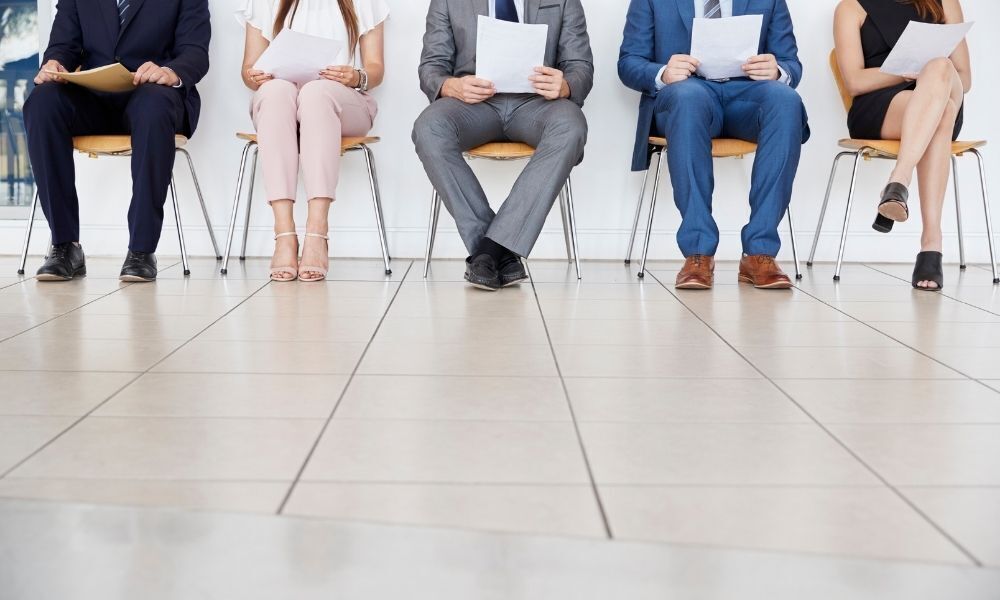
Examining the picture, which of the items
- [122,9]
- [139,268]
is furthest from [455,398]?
[122,9]

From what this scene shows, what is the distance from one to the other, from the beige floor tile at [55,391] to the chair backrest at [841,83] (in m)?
2.45

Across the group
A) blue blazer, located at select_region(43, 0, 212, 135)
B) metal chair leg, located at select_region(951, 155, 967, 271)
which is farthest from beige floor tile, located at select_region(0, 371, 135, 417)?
metal chair leg, located at select_region(951, 155, 967, 271)

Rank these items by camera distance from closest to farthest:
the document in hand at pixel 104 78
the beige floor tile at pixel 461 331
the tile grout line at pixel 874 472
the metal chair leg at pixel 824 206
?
the tile grout line at pixel 874 472 < the beige floor tile at pixel 461 331 < the document in hand at pixel 104 78 < the metal chair leg at pixel 824 206

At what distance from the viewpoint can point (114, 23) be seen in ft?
10.2

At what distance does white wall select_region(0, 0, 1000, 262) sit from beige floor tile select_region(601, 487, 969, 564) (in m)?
2.48

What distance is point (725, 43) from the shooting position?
9.54 feet

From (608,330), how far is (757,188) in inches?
36.8

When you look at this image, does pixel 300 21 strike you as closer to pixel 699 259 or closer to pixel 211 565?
pixel 699 259

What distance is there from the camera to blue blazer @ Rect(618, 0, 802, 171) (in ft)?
10.2

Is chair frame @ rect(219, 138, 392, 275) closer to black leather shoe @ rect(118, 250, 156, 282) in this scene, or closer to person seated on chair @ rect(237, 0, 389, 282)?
person seated on chair @ rect(237, 0, 389, 282)

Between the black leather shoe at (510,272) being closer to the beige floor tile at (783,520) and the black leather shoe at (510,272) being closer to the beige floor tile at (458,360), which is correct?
the beige floor tile at (458,360)

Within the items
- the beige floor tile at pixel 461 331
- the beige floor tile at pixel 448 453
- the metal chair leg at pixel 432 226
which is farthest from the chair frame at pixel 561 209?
the beige floor tile at pixel 448 453

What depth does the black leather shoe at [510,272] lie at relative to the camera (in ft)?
9.11

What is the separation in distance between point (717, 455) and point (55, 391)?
105 cm
